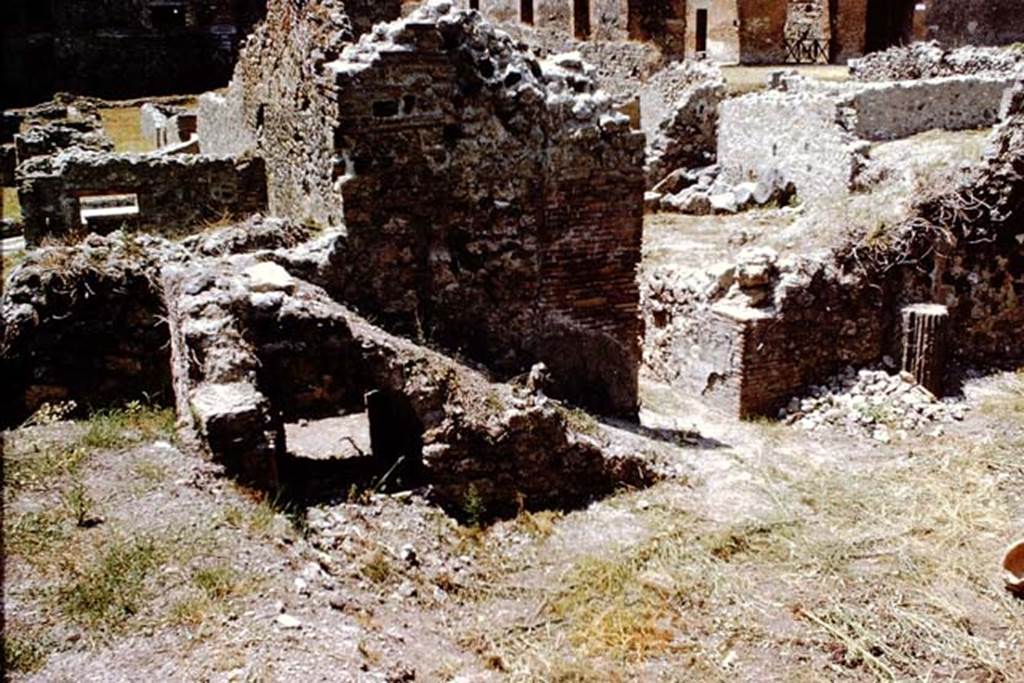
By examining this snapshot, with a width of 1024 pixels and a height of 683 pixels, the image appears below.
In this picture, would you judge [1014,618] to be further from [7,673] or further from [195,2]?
[195,2]

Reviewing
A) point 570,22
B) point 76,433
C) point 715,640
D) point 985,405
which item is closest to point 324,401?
point 76,433

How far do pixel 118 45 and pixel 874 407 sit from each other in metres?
31.5

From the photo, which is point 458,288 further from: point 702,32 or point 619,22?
point 702,32

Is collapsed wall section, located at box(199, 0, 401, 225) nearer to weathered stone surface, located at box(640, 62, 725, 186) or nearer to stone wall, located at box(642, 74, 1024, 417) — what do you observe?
stone wall, located at box(642, 74, 1024, 417)

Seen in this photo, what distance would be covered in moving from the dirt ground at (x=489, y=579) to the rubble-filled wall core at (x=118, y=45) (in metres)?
29.9

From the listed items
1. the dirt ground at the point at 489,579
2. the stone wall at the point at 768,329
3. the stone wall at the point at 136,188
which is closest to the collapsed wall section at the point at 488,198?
the dirt ground at the point at 489,579

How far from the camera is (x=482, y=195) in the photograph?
8820 millimetres

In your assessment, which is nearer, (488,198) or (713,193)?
(488,198)

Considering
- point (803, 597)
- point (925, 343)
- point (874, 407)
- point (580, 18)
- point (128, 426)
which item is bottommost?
point (803, 597)

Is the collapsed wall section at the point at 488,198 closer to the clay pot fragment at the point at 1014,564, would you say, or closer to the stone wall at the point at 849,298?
the stone wall at the point at 849,298

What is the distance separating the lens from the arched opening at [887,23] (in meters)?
30.8

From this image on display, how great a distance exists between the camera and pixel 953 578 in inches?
280

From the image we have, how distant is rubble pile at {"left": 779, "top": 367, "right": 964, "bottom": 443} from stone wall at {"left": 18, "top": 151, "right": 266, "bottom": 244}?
7671 mm

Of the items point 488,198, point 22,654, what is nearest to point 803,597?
point 488,198
